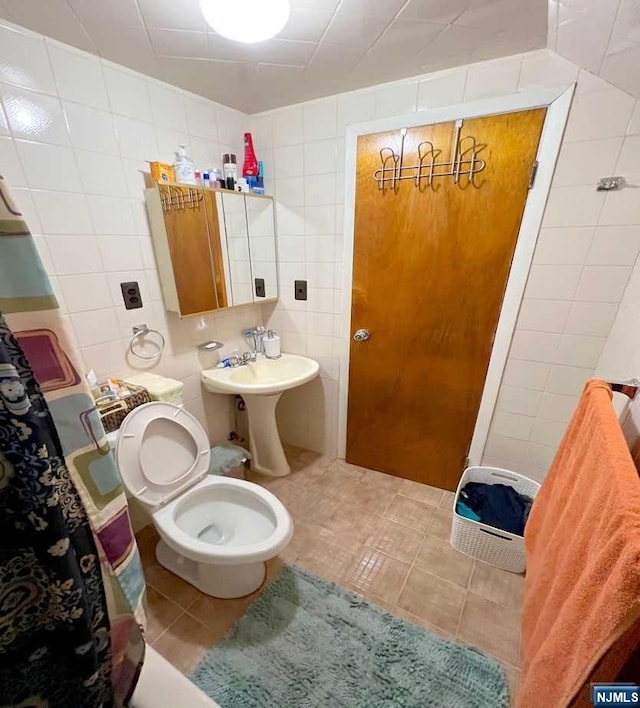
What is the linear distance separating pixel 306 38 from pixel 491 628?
2273 mm

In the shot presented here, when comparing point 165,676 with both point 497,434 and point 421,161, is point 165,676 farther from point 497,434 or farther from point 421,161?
point 421,161

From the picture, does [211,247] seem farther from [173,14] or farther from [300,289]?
[173,14]

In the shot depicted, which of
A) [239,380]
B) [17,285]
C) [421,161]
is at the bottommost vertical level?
[239,380]

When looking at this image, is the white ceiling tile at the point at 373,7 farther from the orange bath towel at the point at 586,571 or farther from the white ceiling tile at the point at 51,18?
the orange bath towel at the point at 586,571

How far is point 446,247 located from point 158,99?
4.71 ft

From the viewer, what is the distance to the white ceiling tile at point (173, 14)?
2.96 ft

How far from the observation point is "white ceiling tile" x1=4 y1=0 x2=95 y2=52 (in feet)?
2.90

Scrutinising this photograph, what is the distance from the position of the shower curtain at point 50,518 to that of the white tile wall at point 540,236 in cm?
142

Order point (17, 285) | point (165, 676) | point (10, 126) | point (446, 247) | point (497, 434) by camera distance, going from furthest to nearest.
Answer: point (497, 434)
point (446, 247)
point (10, 126)
point (165, 676)
point (17, 285)

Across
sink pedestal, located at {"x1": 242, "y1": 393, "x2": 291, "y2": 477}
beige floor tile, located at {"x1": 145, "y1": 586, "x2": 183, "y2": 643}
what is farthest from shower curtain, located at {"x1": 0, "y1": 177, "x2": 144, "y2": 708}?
sink pedestal, located at {"x1": 242, "y1": 393, "x2": 291, "y2": 477}

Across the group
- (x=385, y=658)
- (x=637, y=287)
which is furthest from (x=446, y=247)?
(x=385, y=658)

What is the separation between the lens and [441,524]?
166cm

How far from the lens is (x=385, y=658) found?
110 cm

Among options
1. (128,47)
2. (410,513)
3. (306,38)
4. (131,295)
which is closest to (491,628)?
(410,513)
